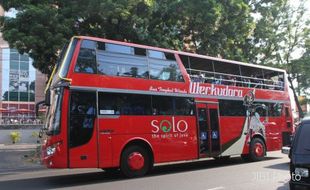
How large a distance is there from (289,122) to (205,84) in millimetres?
5695

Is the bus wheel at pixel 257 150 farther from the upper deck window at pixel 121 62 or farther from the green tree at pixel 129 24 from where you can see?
the green tree at pixel 129 24

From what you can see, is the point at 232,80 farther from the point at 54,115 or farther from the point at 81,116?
the point at 54,115

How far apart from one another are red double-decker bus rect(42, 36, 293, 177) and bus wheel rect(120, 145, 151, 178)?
0.10 feet

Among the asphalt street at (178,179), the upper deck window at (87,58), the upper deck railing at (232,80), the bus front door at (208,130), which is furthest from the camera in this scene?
the upper deck railing at (232,80)

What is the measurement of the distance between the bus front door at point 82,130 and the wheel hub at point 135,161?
1239 millimetres

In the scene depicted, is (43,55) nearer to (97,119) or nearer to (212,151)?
(97,119)

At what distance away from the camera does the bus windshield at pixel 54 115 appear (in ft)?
37.2

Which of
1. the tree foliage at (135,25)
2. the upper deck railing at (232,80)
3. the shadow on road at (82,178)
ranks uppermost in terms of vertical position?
the tree foliage at (135,25)

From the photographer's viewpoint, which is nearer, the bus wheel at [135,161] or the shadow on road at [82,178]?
the shadow on road at [82,178]

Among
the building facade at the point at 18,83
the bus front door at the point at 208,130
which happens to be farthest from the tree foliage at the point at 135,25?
the building facade at the point at 18,83

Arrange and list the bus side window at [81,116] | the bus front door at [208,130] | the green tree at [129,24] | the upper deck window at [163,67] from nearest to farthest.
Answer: the bus side window at [81,116]
the upper deck window at [163,67]
the bus front door at [208,130]
the green tree at [129,24]

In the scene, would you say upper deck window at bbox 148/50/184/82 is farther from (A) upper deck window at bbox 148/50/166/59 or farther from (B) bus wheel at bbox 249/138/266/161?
(B) bus wheel at bbox 249/138/266/161

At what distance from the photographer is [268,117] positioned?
690 inches

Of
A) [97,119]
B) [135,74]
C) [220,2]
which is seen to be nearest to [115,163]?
[97,119]
